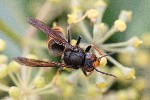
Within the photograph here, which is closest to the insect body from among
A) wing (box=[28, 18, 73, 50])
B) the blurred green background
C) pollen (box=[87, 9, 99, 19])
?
wing (box=[28, 18, 73, 50])

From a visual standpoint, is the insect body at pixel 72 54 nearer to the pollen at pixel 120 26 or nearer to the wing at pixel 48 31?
the wing at pixel 48 31

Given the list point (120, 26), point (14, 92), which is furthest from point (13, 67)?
point (120, 26)

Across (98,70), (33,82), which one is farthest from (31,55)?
(98,70)

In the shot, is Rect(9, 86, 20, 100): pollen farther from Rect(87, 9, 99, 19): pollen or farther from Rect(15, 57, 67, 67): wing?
Rect(87, 9, 99, 19): pollen

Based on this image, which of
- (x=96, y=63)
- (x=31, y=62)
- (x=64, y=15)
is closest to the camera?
(x=31, y=62)

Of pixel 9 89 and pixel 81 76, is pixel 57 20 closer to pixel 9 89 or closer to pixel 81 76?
pixel 81 76

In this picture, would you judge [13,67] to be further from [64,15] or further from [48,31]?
[64,15]
